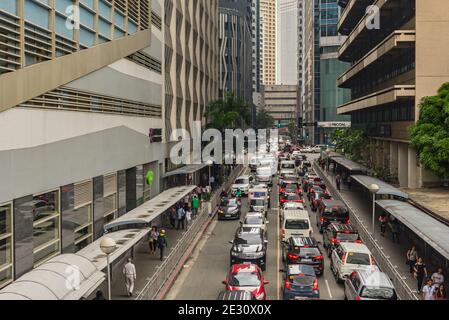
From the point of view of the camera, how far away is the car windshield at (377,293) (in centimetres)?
1786

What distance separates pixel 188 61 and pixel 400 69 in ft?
62.5

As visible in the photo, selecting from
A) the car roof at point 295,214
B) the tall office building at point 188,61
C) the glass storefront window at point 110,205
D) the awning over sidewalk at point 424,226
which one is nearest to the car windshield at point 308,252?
the awning over sidewalk at point 424,226

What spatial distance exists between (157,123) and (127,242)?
68.8 ft

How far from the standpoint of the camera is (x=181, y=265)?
26266 mm

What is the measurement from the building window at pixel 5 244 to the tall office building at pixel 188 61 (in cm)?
2664

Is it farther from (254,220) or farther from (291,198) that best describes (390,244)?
(291,198)

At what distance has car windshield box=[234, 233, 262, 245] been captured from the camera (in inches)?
1054

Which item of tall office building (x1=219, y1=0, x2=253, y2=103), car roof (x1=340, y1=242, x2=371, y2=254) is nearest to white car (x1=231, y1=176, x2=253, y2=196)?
car roof (x1=340, y1=242, x2=371, y2=254)

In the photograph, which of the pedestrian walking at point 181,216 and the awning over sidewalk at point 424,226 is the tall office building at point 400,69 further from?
the pedestrian walking at point 181,216

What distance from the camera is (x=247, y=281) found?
2025cm

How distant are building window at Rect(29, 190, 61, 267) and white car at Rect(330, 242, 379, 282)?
11345 mm

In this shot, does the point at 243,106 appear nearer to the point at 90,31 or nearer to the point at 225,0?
the point at 90,31

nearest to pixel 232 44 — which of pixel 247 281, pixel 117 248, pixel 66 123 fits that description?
pixel 66 123
